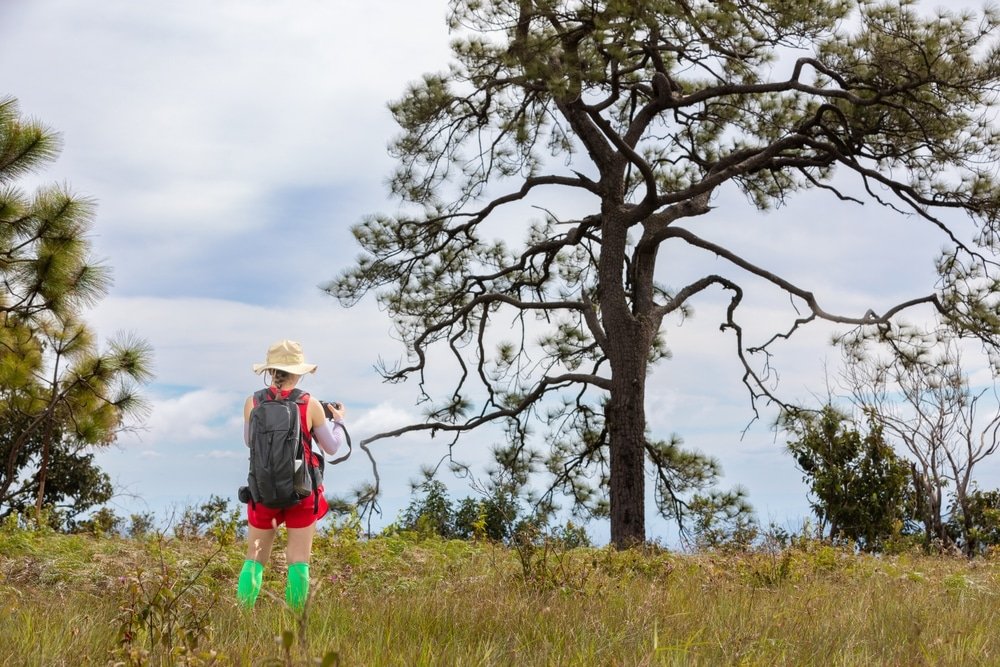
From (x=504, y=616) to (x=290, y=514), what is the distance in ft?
5.92

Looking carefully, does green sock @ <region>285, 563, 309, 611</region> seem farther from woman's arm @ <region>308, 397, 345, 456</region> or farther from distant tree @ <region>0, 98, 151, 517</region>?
distant tree @ <region>0, 98, 151, 517</region>

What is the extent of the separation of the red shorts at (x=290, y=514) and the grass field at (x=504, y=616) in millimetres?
453

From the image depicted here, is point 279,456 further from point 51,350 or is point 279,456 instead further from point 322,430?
point 51,350

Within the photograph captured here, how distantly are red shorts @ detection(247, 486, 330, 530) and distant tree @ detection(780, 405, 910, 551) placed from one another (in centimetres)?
968

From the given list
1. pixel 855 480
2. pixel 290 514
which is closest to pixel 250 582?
pixel 290 514

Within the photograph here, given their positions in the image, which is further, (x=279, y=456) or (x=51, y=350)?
(x=51, y=350)

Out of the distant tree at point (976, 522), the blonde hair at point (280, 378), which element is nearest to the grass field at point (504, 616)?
the blonde hair at point (280, 378)

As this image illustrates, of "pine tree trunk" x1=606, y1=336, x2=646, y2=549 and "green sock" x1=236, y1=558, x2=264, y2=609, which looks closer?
"green sock" x1=236, y1=558, x2=264, y2=609

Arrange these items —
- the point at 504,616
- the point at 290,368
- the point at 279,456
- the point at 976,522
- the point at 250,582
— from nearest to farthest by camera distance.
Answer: the point at 504,616 → the point at 279,456 → the point at 250,582 → the point at 290,368 → the point at 976,522

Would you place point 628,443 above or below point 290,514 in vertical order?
above

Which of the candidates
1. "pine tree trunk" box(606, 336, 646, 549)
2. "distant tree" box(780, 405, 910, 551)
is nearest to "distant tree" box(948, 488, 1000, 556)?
"distant tree" box(780, 405, 910, 551)

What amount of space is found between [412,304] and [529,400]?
253 cm

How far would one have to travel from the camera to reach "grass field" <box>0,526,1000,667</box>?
11.3 feet

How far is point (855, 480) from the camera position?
1358cm
